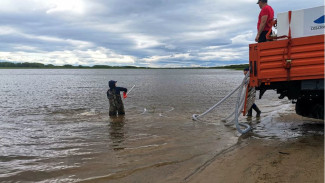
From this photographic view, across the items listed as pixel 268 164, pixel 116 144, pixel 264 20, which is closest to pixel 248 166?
pixel 268 164

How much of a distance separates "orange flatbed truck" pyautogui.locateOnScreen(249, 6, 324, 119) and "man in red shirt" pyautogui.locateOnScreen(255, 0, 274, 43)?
55cm

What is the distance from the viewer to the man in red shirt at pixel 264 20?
22.0 feet

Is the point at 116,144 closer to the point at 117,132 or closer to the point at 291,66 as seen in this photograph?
the point at 117,132

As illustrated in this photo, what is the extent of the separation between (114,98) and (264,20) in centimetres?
724

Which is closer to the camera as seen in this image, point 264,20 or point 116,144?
point 264,20

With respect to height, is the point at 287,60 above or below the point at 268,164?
above

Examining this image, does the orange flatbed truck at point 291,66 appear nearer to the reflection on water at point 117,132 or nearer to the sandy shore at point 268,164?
the sandy shore at point 268,164

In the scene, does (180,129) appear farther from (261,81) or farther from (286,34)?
(286,34)

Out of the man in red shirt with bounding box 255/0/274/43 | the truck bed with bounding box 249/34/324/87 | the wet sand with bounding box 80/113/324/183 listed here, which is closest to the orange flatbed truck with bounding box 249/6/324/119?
the truck bed with bounding box 249/34/324/87

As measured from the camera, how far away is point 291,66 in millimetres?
6086

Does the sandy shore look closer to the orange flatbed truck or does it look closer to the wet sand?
the wet sand

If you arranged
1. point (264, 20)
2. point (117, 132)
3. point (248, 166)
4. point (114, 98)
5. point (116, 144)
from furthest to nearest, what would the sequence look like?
point (114, 98) → point (117, 132) → point (116, 144) → point (264, 20) → point (248, 166)

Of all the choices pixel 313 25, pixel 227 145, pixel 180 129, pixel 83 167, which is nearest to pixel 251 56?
pixel 313 25

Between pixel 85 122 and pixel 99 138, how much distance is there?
2.98 meters
